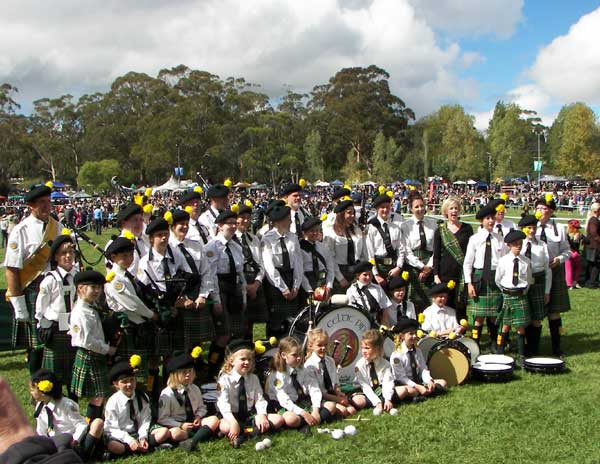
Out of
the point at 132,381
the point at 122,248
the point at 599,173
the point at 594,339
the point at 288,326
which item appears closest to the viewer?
the point at 132,381

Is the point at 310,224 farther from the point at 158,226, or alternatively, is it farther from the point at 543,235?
the point at 543,235

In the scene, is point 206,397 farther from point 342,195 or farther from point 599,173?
point 599,173

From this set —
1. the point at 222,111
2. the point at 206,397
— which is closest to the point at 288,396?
the point at 206,397

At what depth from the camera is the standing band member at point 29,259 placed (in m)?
5.49

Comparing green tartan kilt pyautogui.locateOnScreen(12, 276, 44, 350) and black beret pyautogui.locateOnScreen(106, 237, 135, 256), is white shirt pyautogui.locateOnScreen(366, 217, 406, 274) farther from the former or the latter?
green tartan kilt pyautogui.locateOnScreen(12, 276, 44, 350)

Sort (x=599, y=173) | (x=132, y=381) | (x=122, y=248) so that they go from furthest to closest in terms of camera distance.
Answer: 1. (x=599, y=173)
2. (x=122, y=248)
3. (x=132, y=381)

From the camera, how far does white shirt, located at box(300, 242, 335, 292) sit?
20.9ft

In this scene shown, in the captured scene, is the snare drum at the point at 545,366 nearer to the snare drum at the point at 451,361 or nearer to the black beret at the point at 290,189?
the snare drum at the point at 451,361

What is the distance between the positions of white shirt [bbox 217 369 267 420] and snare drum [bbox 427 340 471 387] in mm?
1897

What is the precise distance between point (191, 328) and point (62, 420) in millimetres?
1488

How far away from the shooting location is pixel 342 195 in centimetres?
751

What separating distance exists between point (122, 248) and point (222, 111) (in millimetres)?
59022

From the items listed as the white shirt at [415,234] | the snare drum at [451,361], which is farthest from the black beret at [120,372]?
the white shirt at [415,234]

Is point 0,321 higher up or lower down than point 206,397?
higher up
